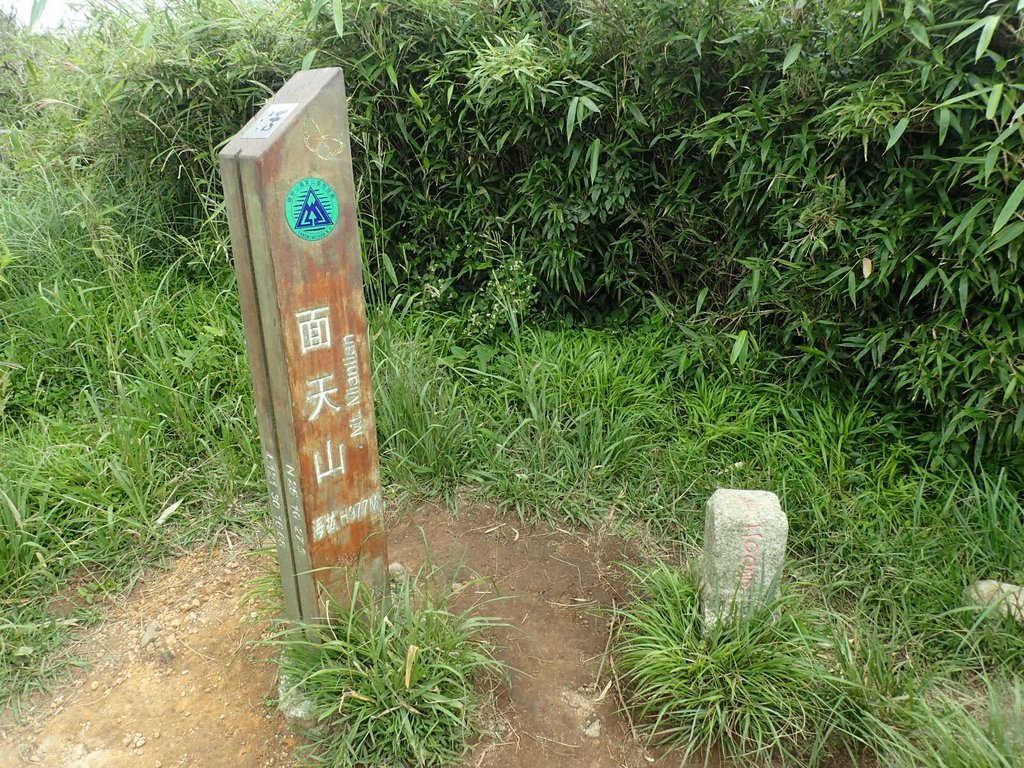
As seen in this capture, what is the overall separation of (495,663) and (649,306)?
6.86ft

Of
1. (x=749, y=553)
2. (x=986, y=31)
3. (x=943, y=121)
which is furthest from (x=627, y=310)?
(x=986, y=31)

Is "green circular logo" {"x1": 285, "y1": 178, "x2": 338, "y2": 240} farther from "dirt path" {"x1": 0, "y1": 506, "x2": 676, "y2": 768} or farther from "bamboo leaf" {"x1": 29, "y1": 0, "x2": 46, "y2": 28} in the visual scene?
"dirt path" {"x1": 0, "y1": 506, "x2": 676, "y2": 768}

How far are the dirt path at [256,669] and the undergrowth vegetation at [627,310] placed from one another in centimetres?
16

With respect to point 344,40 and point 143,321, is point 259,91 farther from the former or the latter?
point 143,321

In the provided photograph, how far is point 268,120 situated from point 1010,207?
2299mm

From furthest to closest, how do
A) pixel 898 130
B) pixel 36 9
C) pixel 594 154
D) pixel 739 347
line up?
pixel 594 154 → pixel 739 347 → pixel 898 130 → pixel 36 9

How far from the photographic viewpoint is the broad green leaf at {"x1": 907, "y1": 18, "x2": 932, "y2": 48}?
228 cm

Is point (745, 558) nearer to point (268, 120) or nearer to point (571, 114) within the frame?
point (268, 120)

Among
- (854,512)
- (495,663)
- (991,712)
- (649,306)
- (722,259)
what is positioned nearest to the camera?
(991,712)

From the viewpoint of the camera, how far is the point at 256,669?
7.72ft

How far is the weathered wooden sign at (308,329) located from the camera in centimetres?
167

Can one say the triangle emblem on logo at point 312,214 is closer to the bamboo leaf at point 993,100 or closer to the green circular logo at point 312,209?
the green circular logo at point 312,209

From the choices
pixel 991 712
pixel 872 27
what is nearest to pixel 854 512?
pixel 991 712

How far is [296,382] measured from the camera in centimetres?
181
